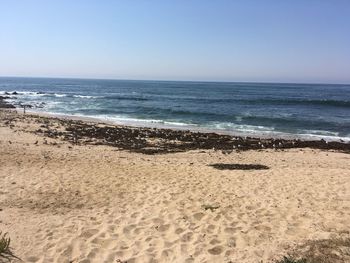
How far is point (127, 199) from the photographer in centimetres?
870

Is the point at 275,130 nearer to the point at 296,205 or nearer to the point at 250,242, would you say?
the point at 296,205

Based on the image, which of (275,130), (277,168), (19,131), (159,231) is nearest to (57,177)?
(159,231)

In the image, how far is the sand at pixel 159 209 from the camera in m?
6.13

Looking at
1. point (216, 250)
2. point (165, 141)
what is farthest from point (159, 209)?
point (165, 141)

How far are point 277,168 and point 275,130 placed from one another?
46.9 feet

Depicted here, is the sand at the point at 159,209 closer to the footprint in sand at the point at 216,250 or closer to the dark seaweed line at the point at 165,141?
the footprint in sand at the point at 216,250

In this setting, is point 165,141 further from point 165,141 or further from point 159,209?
point 159,209

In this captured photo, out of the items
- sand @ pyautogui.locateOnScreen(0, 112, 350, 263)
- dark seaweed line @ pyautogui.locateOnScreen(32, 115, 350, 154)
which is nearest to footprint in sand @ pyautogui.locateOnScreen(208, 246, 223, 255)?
sand @ pyautogui.locateOnScreen(0, 112, 350, 263)

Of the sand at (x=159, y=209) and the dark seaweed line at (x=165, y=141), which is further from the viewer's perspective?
the dark seaweed line at (x=165, y=141)

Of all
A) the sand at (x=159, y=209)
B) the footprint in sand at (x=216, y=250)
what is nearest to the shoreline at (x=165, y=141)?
the sand at (x=159, y=209)

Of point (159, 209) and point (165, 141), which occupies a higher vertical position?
point (159, 209)

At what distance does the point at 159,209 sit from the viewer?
26.3 ft

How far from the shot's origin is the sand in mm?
6129

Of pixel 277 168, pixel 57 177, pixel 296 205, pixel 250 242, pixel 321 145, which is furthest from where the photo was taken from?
pixel 321 145
